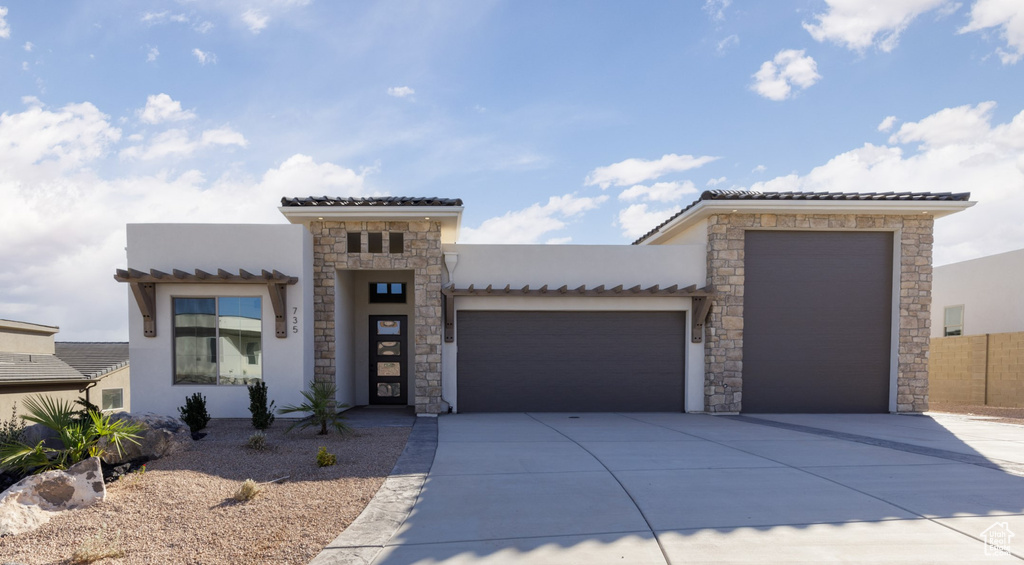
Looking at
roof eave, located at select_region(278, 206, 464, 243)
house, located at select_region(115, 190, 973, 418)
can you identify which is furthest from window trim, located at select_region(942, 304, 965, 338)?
roof eave, located at select_region(278, 206, 464, 243)

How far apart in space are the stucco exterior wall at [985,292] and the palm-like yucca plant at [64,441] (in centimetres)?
2206

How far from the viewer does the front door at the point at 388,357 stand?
13109 millimetres

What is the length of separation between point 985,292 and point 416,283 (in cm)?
1873

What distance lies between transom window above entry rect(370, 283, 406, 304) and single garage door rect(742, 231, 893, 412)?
8.02 metres

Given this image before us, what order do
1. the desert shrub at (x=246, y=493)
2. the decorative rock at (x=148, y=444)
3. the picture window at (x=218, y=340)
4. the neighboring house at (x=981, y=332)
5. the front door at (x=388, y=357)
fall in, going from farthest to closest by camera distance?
1. the neighboring house at (x=981, y=332)
2. the front door at (x=388, y=357)
3. the picture window at (x=218, y=340)
4. the decorative rock at (x=148, y=444)
5. the desert shrub at (x=246, y=493)

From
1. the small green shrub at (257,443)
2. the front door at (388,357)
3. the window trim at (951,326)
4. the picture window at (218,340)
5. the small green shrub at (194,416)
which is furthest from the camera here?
the window trim at (951,326)

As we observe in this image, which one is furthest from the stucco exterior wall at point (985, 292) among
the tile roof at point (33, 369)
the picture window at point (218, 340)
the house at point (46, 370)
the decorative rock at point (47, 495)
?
the tile roof at point (33, 369)

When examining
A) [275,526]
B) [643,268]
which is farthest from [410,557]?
[643,268]

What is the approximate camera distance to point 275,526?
14.9 ft

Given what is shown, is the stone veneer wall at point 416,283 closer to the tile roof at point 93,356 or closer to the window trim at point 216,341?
the window trim at point 216,341

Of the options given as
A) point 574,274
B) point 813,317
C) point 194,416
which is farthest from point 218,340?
point 813,317

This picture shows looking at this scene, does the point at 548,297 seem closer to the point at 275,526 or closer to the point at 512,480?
the point at 512,480

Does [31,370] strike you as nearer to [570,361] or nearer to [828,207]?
[570,361]

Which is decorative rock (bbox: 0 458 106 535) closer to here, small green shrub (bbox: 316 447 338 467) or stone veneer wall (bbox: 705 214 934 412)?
small green shrub (bbox: 316 447 338 467)
